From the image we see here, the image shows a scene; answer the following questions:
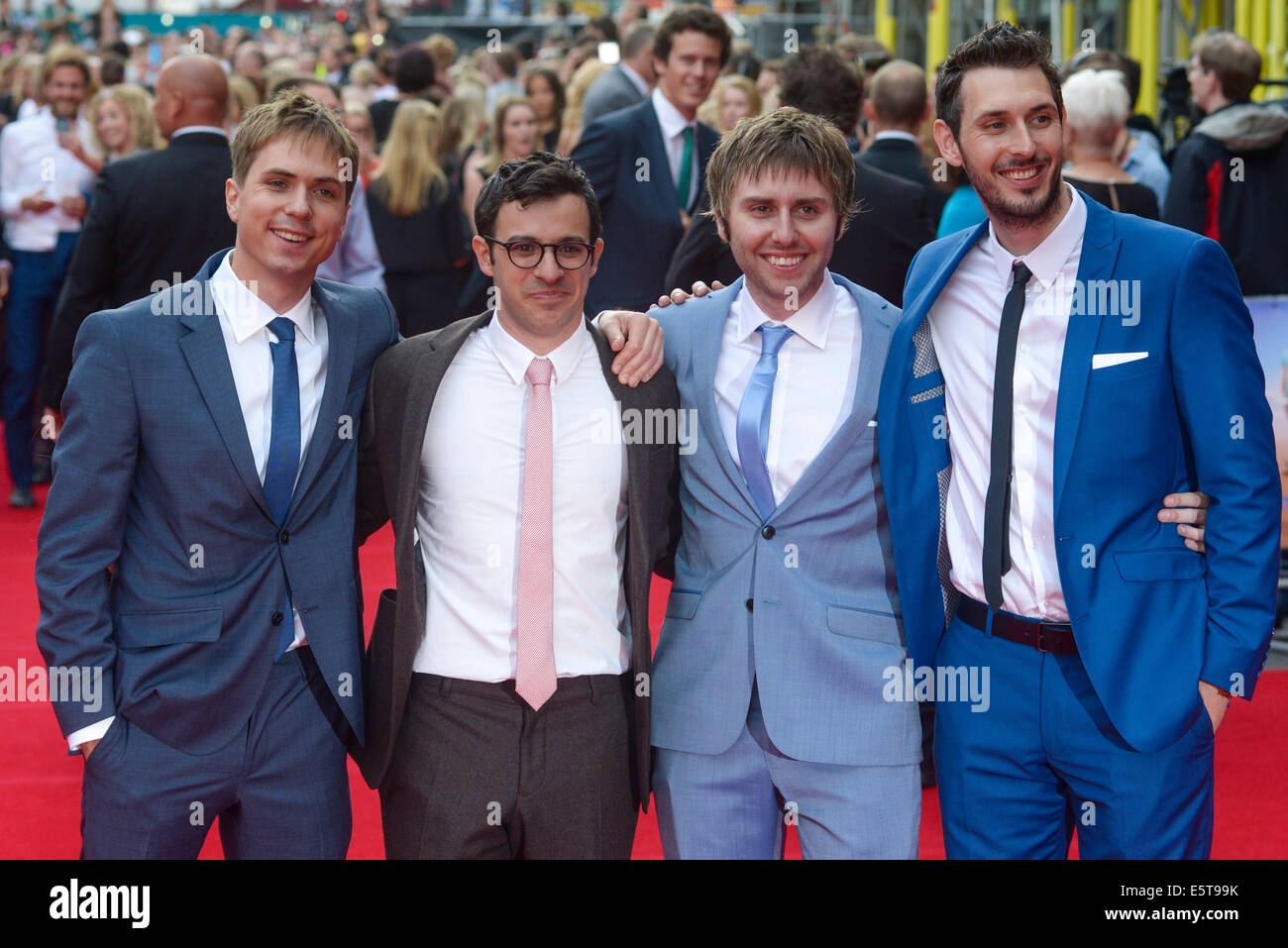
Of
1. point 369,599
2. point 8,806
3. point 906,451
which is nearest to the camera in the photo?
point 906,451

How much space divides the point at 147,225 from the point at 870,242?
8.27 feet

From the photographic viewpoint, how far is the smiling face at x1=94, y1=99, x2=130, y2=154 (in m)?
7.30

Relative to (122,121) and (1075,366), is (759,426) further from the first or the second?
(122,121)

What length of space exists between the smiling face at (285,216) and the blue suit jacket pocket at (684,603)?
0.90 meters

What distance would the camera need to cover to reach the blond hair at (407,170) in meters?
7.12

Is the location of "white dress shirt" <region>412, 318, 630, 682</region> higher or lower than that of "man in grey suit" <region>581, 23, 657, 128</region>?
lower

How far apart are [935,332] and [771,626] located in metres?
0.63

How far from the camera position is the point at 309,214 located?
2662mm

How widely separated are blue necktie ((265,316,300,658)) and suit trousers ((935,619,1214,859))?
3.98 feet

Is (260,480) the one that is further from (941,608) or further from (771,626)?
(941,608)

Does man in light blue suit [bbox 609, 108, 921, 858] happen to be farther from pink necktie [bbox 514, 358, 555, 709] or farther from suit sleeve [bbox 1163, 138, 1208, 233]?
suit sleeve [bbox 1163, 138, 1208, 233]

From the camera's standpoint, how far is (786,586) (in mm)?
2635

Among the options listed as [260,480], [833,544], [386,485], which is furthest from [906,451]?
[260,480]

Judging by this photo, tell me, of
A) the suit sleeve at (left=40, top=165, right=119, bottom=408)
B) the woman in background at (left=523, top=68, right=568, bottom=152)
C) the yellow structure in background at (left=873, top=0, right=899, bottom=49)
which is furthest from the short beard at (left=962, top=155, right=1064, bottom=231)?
the yellow structure in background at (left=873, top=0, right=899, bottom=49)
